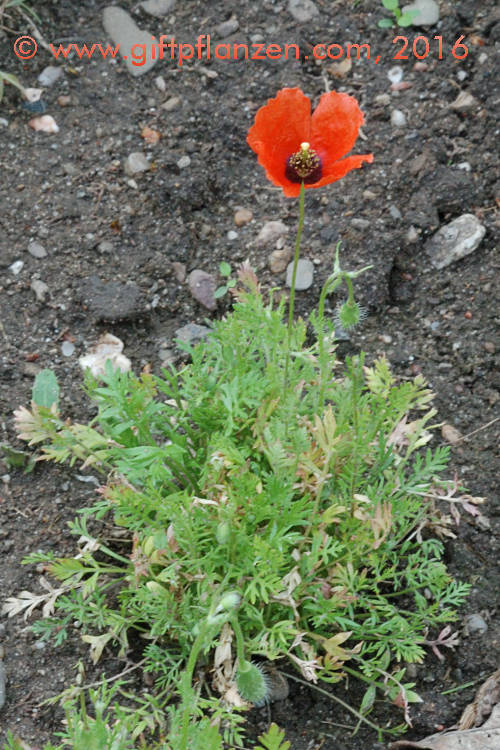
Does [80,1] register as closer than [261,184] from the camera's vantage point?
No

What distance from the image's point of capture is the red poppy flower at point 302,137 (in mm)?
1982

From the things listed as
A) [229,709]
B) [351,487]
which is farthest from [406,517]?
[229,709]

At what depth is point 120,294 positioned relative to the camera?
3090 mm

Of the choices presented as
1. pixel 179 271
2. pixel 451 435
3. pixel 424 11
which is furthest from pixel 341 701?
pixel 424 11

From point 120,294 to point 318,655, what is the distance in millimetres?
1396

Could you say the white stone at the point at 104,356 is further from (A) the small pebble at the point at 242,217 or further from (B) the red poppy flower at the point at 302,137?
(B) the red poppy flower at the point at 302,137

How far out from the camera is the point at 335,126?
81.8 inches

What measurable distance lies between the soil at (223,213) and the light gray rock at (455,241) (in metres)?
0.04

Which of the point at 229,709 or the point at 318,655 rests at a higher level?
the point at 229,709

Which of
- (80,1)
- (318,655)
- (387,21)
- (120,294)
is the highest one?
(80,1)

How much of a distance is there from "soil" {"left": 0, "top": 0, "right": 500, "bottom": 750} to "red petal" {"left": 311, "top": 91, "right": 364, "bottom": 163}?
1035 millimetres

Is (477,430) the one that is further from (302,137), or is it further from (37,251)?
(37,251)

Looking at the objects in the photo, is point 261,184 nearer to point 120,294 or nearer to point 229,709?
point 120,294

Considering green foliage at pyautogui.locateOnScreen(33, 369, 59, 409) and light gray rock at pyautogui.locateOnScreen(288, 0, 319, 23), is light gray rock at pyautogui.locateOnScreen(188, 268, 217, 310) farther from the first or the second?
light gray rock at pyautogui.locateOnScreen(288, 0, 319, 23)
